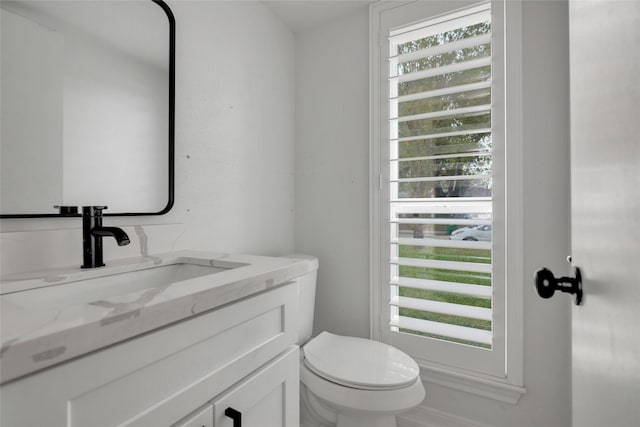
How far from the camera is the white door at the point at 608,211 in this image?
12.1 inches

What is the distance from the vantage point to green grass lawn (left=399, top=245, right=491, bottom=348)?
1336mm

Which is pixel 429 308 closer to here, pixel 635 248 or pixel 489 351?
pixel 489 351

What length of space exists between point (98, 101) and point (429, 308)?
1447 mm

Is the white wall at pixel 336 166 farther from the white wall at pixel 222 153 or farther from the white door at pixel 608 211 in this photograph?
the white door at pixel 608 211

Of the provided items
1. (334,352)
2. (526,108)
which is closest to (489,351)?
(334,352)

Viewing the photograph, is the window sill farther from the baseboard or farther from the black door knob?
the black door knob

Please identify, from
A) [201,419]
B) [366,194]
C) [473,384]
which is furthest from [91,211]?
[473,384]

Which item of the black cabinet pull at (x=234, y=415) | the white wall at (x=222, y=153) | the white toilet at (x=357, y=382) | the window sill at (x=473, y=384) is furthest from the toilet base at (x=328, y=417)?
the white wall at (x=222, y=153)

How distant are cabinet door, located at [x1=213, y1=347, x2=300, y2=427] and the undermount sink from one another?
263 mm

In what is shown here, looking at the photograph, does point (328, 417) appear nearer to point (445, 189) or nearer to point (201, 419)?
point (201, 419)

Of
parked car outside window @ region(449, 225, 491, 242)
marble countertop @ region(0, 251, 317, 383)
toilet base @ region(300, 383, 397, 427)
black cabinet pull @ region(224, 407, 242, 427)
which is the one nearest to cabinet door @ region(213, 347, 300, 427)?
black cabinet pull @ region(224, 407, 242, 427)

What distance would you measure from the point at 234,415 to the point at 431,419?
3.95ft

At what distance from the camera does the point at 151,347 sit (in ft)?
1.61

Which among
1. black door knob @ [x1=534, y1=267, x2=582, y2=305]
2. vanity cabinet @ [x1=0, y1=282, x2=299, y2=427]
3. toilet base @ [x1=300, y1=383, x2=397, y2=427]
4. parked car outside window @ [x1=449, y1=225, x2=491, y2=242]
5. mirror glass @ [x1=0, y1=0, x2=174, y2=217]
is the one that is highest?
mirror glass @ [x1=0, y1=0, x2=174, y2=217]
